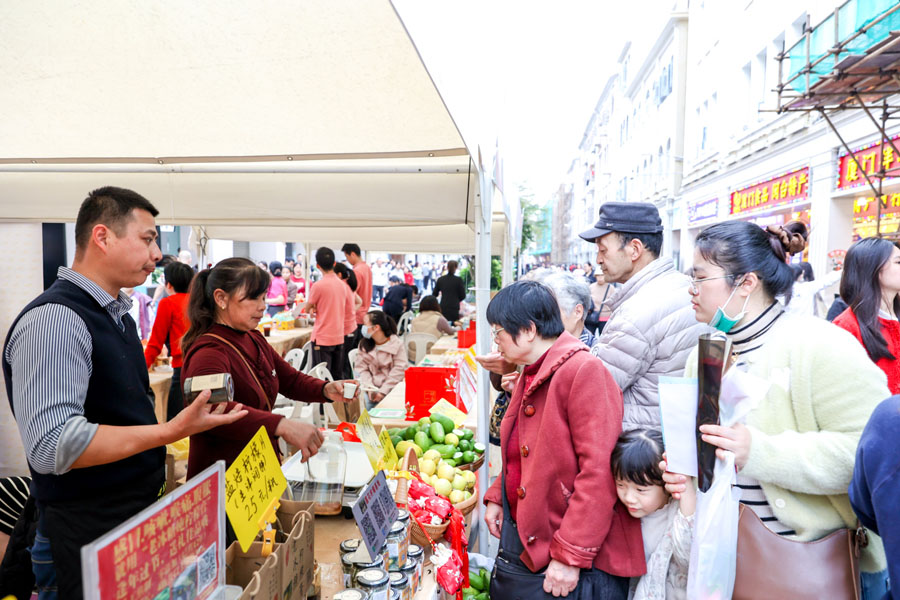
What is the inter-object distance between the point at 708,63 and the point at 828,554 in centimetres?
1835

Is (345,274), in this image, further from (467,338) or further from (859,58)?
(859,58)

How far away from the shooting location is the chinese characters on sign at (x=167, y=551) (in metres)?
0.89

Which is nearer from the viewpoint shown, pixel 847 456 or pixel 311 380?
pixel 847 456

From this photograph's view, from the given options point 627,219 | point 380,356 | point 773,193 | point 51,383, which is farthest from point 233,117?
point 773,193

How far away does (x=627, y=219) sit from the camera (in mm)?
2539

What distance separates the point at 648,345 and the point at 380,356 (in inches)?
150

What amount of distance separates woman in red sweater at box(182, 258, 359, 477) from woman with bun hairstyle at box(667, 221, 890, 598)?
1440mm

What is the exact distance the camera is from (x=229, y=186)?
3871 mm

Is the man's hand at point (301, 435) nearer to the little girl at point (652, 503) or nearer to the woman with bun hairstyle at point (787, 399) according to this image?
the little girl at point (652, 503)

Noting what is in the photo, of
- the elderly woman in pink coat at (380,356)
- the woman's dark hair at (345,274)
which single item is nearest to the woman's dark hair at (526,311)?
the elderly woman in pink coat at (380,356)

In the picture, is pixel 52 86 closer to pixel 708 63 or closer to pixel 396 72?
pixel 396 72

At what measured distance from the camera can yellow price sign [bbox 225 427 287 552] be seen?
4.68 ft

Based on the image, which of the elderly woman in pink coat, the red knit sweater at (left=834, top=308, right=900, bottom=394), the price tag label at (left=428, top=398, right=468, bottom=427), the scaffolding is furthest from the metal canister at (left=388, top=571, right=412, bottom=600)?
the scaffolding

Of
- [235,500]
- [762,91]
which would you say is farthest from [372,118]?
[762,91]
